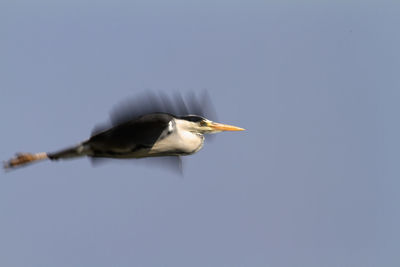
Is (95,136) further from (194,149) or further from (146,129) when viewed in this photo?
(194,149)

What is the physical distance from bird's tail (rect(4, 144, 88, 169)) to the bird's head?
1134 millimetres

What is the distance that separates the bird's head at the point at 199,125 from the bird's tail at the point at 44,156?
44.6 inches

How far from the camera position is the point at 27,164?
1022 cm

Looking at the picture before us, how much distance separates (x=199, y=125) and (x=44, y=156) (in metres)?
1.73

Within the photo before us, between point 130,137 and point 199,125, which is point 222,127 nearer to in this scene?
point 199,125

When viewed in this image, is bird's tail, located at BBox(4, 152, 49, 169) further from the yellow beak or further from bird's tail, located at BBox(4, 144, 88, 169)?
the yellow beak

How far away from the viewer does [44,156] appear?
33.3 ft

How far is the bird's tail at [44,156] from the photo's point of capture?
9930mm

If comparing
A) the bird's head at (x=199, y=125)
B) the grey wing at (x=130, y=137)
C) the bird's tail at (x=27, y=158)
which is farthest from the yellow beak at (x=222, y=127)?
the bird's tail at (x=27, y=158)

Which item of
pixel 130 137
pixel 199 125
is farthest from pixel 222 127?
pixel 130 137

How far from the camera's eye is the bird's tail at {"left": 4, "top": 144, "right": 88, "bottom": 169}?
9930 mm

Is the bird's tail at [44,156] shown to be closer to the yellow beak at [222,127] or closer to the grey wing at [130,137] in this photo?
the grey wing at [130,137]

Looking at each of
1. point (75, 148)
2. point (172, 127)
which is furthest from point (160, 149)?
point (75, 148)

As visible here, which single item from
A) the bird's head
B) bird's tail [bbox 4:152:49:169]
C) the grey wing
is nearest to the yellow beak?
the bird's head
